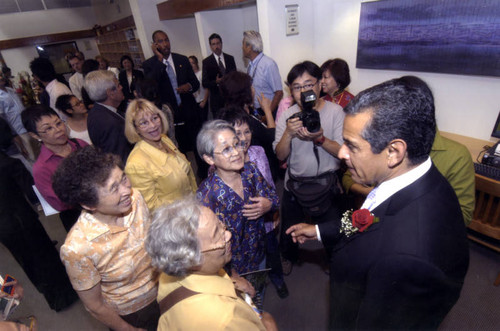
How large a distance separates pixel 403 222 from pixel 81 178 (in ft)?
4.51

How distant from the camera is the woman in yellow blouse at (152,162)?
177cm

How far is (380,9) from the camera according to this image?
2.98 meters

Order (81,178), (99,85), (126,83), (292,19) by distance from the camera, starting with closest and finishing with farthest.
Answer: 1. (81,178)
2. (99,85)
3. (292,19)
4. (126,83)

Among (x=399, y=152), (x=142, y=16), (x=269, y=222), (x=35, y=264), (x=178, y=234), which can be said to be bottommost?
(x=35, y=264)

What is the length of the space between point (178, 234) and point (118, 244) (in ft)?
1.53

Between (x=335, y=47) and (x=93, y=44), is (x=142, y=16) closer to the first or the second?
(x=335, y=47)

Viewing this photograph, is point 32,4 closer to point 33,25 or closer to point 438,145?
point 33,25

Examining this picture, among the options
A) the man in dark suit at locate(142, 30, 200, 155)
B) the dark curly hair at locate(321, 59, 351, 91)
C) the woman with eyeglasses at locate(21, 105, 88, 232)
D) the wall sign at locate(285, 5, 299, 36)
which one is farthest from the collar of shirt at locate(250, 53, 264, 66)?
the woman with eyeglasses at locate(21, 105, 88, 232)

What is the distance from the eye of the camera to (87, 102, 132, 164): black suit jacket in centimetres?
226

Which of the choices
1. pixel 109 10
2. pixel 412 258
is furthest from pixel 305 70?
pixel 109 10

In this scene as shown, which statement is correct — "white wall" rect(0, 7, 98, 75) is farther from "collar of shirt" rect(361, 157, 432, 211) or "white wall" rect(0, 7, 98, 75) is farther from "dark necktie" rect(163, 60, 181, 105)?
"collar of shirt" rect(361, 157, 432, 211)

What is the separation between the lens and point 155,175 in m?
1.79

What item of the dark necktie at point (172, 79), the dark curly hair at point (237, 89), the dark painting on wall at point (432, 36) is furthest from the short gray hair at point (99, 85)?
the dark painting on wall at point (432, 36)

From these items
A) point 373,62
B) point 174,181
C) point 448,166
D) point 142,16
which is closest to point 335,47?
point 373,62
